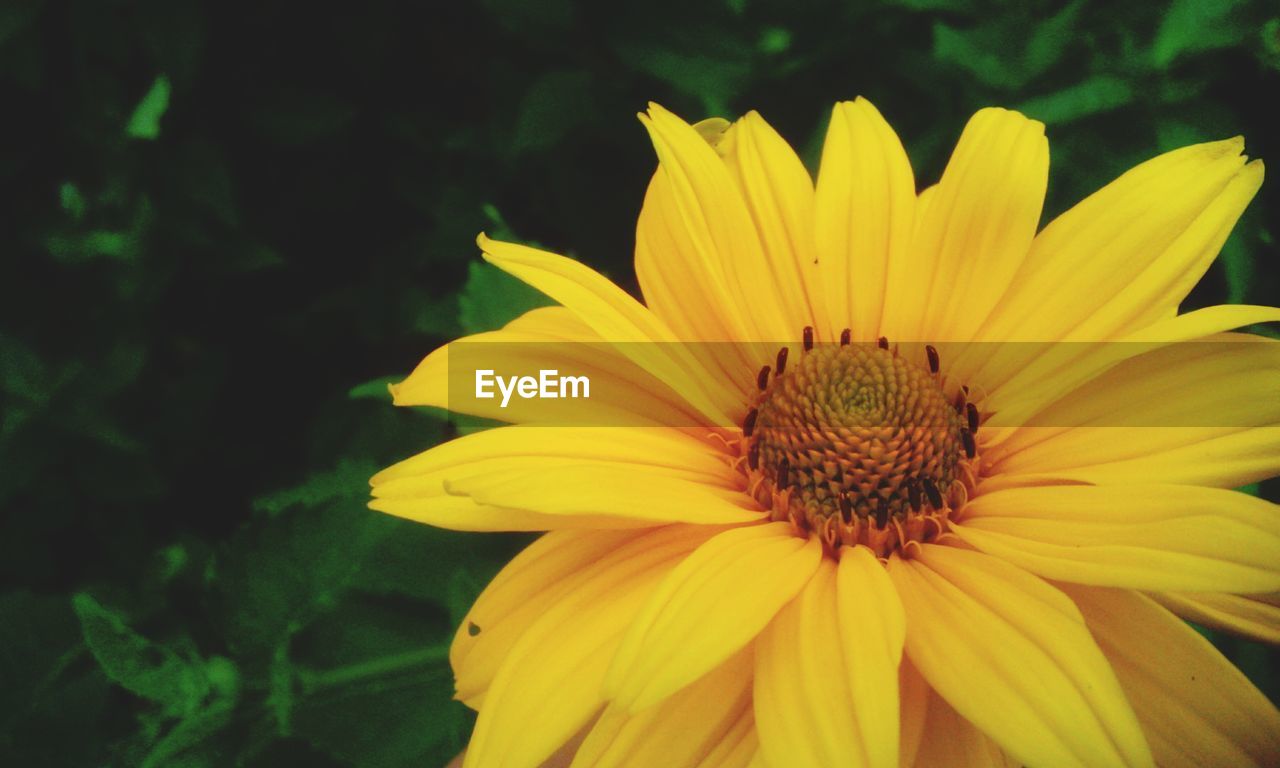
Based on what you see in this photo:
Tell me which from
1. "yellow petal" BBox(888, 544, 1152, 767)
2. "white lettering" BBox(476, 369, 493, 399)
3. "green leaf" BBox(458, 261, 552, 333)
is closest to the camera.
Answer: "yellow petal" BBox(888, 544, 1152, 767)

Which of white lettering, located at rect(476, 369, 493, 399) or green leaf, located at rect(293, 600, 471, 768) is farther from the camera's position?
green leaf, located at rect(293, 600, 471, 768)

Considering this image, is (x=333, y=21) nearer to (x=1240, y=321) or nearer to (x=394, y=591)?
(x=394, y=591)

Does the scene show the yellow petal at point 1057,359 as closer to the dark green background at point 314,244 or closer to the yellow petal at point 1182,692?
the yellow petal at point 1182,692

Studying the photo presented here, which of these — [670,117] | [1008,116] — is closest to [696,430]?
[670,117]

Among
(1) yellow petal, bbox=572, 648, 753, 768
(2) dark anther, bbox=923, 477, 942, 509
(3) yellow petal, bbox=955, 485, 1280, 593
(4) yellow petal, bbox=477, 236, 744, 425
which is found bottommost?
(1) yellow petal, bbox=572, 648, 753, 768

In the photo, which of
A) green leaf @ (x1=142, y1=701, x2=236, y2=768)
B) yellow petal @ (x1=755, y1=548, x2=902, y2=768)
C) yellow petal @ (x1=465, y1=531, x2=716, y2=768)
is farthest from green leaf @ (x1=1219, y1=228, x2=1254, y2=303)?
green leaf @ (x1=142, y1=701, x2=236, y2=768)

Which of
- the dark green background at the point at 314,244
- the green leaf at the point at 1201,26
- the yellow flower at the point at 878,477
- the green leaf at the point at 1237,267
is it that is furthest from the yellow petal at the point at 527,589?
the green leaf at the point at 1201,26

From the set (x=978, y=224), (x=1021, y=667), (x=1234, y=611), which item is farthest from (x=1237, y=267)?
(x=1021, y=667)

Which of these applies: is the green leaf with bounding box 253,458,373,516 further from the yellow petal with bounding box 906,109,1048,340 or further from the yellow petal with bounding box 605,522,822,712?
the yellow petal with bounding box 906,109,1048,340
